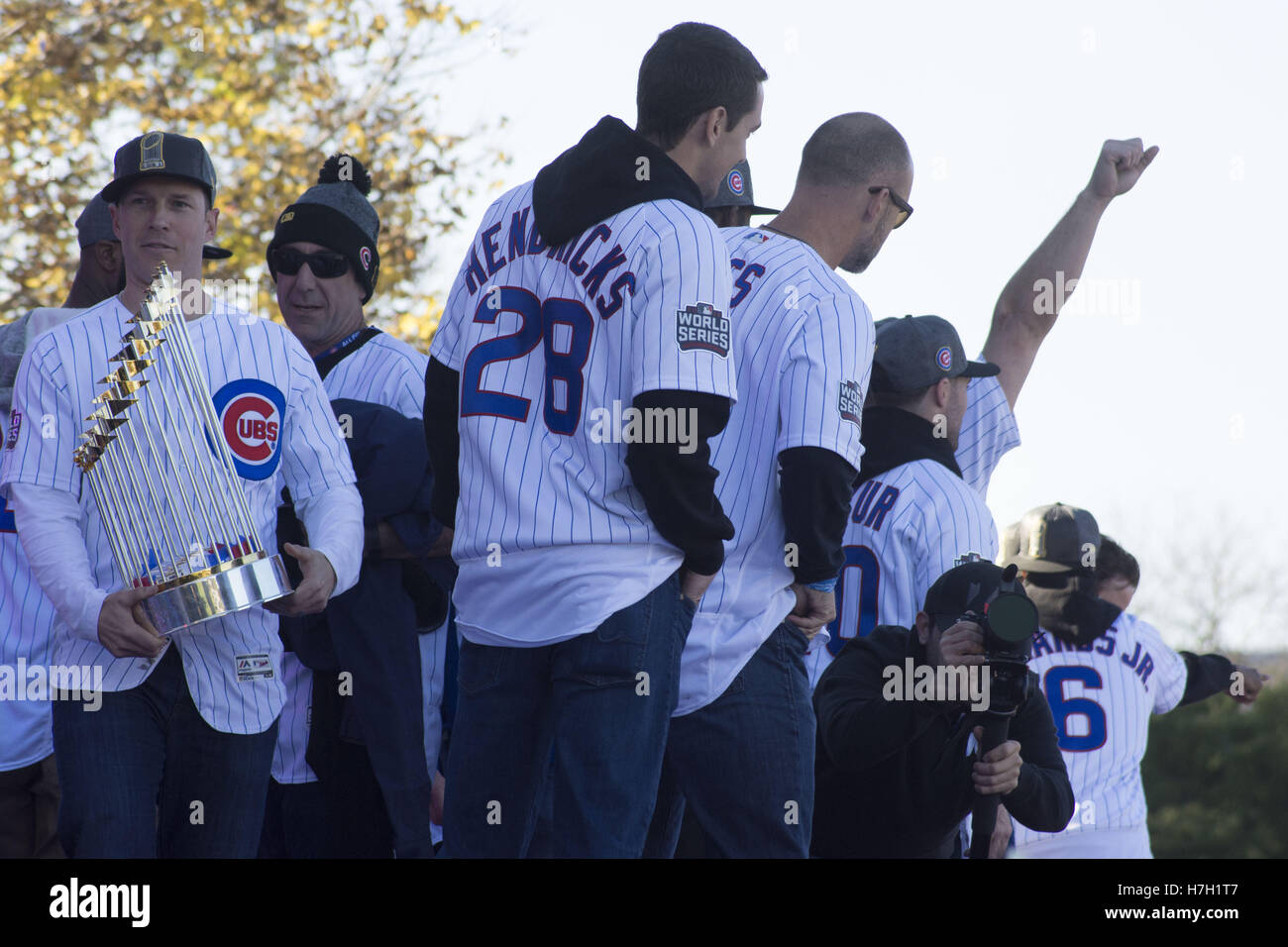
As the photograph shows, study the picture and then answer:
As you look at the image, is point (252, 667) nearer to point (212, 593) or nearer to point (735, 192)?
point (212, 593)

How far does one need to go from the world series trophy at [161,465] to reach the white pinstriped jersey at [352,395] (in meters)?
0.91

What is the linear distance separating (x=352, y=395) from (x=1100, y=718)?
282cm

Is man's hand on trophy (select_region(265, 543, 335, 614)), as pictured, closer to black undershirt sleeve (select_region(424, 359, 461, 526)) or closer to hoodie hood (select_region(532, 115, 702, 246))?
black undershirt sleeve (select_region(424, 359, 461, 526))

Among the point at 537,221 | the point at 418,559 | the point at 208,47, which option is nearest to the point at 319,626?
the point at 418,559

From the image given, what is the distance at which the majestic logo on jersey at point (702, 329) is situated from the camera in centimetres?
306

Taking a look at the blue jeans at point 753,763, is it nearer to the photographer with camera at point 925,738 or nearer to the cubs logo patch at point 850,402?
the cubs logo patch at point 850,402

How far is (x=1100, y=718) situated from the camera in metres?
5.63

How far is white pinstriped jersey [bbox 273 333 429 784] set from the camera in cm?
451

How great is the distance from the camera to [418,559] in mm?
4570

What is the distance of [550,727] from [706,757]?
409 millimetres

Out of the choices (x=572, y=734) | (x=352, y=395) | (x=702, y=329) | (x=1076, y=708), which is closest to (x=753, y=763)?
(x=572, y=734)

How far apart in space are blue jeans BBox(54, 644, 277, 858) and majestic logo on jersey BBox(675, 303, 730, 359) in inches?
56.9

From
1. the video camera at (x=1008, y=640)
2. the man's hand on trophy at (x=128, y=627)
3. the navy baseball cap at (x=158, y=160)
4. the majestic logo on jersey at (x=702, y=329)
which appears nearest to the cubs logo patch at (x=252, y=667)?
the man's hand on trophy at (x=128, y=627)

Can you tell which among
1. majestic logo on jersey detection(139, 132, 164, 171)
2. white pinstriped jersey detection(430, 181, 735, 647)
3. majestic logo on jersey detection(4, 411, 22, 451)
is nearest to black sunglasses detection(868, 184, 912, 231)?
white pinstriped jersey detection(430, 181, 735, 647)
